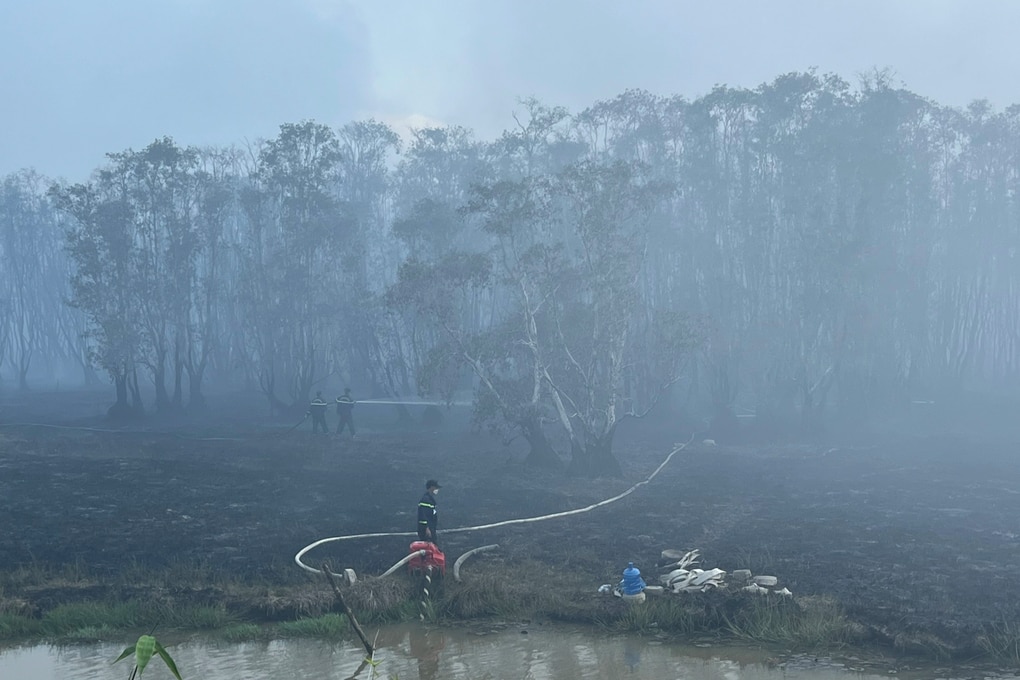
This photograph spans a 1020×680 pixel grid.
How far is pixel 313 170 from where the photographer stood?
1896 inches

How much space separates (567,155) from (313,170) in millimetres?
12917

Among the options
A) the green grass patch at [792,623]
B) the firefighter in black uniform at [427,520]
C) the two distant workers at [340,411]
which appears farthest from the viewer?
the two distant workers at [340,411]

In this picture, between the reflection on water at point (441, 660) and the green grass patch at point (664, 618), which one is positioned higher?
the green grass patch at point (664, 618)

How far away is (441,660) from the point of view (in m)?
12.2

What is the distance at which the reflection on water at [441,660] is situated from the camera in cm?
1147

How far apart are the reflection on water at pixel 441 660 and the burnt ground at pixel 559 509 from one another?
2.28m

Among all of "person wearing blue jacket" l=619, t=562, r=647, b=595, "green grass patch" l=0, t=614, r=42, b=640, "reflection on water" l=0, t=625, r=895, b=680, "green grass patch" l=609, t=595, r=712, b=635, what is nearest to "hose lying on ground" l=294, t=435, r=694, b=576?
"reflection on water" l=0, t=625, r=895, b=680

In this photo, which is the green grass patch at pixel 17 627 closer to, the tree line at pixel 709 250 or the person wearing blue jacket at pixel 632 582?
the person wearing blue jacket at pixel 632 582

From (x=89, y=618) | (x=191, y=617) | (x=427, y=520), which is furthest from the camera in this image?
(x=427, y=520)

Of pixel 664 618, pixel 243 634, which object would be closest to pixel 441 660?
pixel 243 634

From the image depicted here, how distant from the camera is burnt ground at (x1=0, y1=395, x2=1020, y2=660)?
1602 cm

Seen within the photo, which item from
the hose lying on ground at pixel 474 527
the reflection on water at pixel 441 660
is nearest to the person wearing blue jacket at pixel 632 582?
the reflection on water at pixel 441 660

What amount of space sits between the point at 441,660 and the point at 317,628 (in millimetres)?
1878

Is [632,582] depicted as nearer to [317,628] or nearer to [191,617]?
[317,628]
